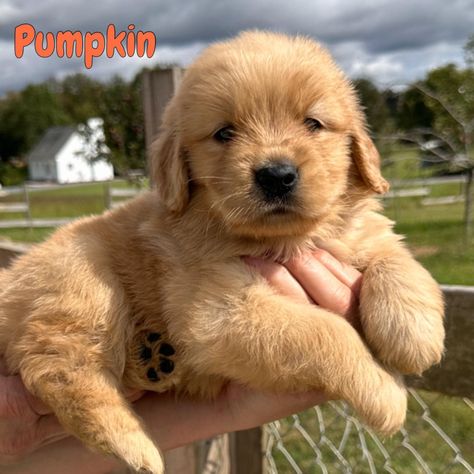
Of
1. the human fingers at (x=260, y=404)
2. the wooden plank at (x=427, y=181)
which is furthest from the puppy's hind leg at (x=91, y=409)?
the wooden plank at (x=427, y=181)

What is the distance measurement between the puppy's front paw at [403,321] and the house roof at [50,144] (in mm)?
75309

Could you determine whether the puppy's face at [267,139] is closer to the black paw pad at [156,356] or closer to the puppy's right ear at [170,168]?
the puppy's right ear at [170,168]

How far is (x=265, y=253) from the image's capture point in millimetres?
2291

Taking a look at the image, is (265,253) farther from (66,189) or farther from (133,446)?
(66,189)

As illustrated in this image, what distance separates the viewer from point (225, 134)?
2.27 m

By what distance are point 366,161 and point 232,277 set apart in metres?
0.79

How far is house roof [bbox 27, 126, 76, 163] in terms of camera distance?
7331 centimetres

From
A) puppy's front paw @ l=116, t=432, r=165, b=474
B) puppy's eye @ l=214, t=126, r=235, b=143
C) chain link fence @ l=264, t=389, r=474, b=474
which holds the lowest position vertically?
chain link fence @ l=264, t=389, r=474, b=474

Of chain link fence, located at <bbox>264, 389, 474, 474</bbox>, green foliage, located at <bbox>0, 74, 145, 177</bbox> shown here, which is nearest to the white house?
green foliage, located at <bbox>0, 74, 145, 177</bbox>

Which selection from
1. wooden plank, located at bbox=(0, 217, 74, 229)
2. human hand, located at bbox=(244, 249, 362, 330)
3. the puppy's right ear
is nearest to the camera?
human hand, located at bbox=(244, 249, 362, 330)

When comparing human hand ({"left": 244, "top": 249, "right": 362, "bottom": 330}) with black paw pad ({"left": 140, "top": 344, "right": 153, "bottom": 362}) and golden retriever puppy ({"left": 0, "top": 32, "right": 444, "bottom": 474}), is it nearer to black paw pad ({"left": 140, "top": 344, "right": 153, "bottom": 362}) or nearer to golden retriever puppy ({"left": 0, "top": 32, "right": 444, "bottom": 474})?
golden retriever puppy ({"left": 0, "top": 32, "right": 444, "bottom": 474})

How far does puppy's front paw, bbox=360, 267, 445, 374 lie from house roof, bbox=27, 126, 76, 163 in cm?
7531

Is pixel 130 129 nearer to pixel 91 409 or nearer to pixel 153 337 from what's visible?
pixel 153 337

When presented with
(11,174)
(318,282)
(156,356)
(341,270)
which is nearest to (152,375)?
(156,356)
